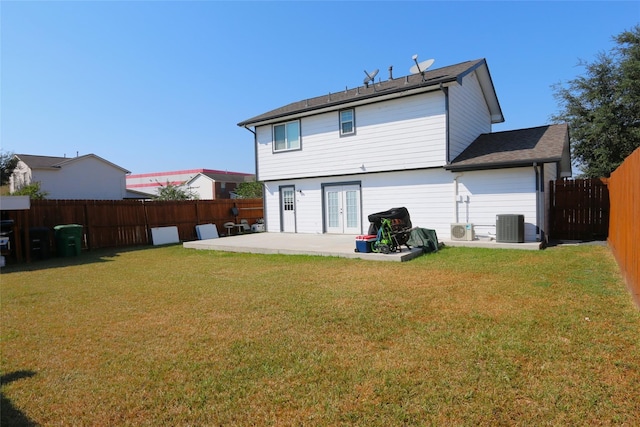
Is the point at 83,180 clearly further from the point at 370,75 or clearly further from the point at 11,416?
the point at 11,416

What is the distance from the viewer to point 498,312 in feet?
15.0

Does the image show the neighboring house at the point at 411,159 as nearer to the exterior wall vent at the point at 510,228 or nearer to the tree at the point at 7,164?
the exterior wall vent at the point at 510,228

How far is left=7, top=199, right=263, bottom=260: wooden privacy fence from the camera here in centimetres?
1183

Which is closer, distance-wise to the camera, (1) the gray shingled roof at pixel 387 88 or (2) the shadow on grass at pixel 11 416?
(2) the shadow on grass at pixel 11 416

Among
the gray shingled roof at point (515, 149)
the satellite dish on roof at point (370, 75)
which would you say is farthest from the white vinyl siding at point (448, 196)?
the satellite dish on roof at point (370, 75)

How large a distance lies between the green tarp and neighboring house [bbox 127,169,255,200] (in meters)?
34.6

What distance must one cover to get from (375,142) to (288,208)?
16.3 feet

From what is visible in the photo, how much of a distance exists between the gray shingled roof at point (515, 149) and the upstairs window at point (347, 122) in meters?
3.94

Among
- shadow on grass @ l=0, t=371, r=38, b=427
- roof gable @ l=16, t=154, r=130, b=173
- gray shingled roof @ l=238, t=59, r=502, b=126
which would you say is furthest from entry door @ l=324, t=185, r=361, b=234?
roof gable @ l=16, t=154, r=130, b=173

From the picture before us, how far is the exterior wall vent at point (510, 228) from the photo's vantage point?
9.95 meters

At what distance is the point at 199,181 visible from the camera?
153 ft

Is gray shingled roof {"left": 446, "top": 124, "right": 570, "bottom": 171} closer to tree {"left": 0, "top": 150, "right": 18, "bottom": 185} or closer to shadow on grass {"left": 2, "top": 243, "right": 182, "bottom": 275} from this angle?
shadow on grass {"left": 2, "top": 243, "right": 182, "bottom": 275}

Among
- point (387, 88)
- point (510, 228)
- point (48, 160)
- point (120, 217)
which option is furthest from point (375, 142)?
point (48, 160)

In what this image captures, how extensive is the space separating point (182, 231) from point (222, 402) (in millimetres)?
14453
